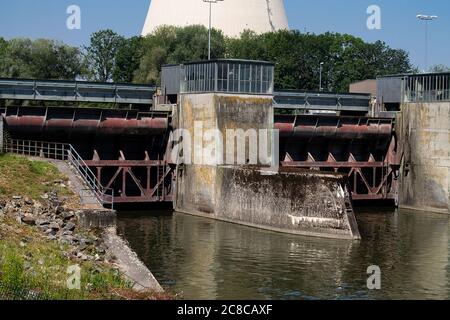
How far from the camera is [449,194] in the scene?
50562mm

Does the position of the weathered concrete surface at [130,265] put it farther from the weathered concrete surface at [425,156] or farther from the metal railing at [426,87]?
the metal railing at [426,87]

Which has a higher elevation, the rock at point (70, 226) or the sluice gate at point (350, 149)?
the sluice gate at point (350, 149)

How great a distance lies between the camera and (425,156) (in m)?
52.5

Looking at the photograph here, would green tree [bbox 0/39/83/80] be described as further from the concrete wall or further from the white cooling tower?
the concrete wall

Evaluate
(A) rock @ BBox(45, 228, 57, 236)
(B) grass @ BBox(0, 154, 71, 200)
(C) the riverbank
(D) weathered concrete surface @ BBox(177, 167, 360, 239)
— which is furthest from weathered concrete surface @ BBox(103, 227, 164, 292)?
(D) weathered concrete surface @ BBox(177, 167, 360, 239)

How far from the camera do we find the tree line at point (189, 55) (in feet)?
279

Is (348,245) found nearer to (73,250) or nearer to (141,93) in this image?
(73,250)

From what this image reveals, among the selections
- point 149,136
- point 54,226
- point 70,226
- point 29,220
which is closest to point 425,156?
point 149,136

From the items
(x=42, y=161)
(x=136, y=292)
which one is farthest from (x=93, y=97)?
(x=136, y=292)

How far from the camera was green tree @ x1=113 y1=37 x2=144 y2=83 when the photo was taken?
307 feet

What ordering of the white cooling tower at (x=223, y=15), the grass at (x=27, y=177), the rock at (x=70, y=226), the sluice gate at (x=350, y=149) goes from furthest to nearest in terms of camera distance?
1. the white cooling tower at (x=223, y=15)
2. the sluice gate at (x=350, y=149)
3. the grass at (x=27, y=177)
4. the rock at (x=70, y=226)

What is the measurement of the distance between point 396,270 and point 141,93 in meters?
28.0

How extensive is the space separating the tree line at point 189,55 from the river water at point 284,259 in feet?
142

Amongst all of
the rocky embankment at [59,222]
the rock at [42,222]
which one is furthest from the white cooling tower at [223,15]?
the rock at [42,222]
